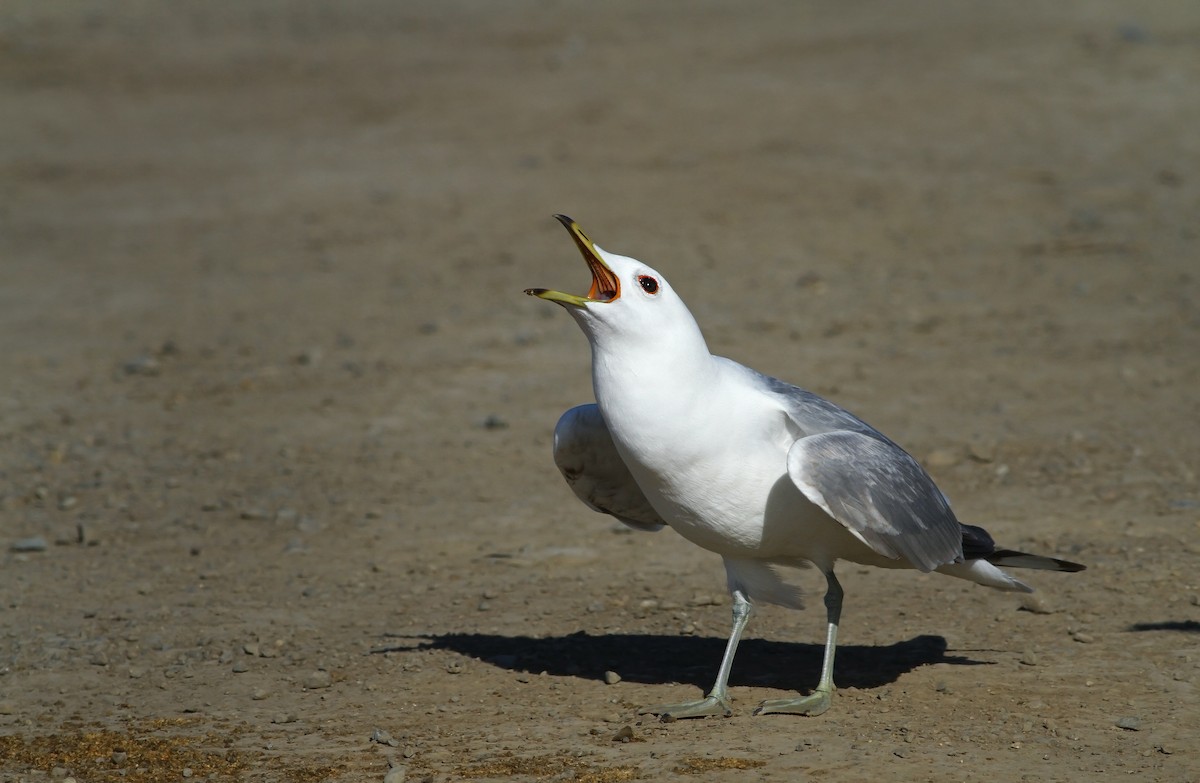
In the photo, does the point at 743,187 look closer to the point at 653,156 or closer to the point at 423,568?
the point at 653,156

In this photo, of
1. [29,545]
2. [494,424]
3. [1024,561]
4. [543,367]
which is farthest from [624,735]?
[543,367]

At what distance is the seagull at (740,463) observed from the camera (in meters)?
5.10

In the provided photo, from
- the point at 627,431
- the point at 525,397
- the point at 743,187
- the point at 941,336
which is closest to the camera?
the point at 627,431

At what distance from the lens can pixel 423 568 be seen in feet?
24.6

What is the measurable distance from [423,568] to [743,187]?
7.79 metres

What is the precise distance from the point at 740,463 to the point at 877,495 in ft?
1.59

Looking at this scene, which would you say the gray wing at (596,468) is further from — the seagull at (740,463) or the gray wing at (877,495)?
the gray wing at (877,495)

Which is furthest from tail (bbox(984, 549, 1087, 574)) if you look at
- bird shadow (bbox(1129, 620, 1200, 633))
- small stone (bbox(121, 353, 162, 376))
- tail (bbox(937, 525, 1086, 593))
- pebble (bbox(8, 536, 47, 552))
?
small stone (bbox(121, 353, 162, 376))

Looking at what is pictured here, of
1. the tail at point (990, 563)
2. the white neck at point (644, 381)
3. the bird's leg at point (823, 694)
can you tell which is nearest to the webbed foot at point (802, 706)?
the bird's leg at point (823, 694)

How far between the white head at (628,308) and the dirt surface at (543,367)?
1.38 metres

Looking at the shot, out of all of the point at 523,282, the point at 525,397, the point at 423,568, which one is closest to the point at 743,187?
the point at 523,282

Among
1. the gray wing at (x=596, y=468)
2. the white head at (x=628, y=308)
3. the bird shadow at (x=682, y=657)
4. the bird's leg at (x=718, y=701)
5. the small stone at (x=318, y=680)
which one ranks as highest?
the white head at (x=628, y=308)

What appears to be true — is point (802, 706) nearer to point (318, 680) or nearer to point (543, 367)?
point (318, 680)

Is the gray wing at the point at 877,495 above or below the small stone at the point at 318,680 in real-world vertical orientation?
above
